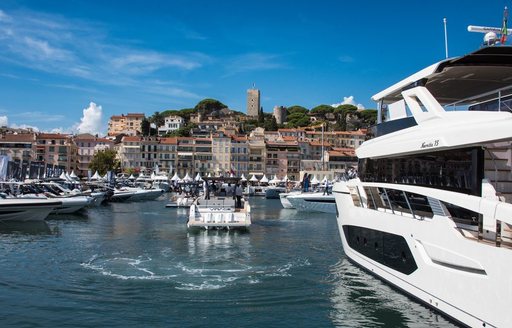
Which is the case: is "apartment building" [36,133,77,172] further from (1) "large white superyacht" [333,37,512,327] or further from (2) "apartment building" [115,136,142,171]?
(1) "large white superyacht" [333,37,512,327]

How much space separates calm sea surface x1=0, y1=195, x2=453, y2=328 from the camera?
1231 cm

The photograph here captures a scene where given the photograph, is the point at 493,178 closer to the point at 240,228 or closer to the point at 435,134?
the point at 435,134

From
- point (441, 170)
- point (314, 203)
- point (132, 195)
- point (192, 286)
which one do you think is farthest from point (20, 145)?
point (441, 170)

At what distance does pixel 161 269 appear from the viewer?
18047 mm

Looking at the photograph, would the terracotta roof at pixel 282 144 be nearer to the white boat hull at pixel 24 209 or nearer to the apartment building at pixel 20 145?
the apartment building at pixel 20 145

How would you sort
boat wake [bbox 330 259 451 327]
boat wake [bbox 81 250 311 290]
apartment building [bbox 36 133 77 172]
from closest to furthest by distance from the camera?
boat wake [bbox 330 259 451 327] < boat wake [bbox 81 250 311 290] < apartment building [bbox 36 133 77 172]

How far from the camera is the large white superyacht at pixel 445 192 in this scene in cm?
1002

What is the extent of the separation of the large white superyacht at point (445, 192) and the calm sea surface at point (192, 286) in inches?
46.1

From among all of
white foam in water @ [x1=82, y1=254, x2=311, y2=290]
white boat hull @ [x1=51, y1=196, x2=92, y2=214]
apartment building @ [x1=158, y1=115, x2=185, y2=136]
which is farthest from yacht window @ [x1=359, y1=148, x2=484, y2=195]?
apartment building @ [x1=158, y1=115, x2=185, y2=136]

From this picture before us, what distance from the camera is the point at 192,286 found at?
15375mm

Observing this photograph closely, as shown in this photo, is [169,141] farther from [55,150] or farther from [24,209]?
[24,209]

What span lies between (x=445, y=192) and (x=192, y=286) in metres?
7.95

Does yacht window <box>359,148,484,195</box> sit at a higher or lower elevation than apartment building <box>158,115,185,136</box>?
lower

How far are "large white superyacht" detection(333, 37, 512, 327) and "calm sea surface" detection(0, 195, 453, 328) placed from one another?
3.84 ft
